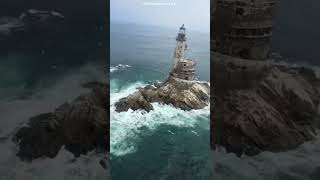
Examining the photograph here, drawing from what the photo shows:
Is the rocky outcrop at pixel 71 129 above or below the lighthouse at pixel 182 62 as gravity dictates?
below

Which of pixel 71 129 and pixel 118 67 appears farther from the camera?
pixel 118 67

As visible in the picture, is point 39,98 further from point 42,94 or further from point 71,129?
point 71,129

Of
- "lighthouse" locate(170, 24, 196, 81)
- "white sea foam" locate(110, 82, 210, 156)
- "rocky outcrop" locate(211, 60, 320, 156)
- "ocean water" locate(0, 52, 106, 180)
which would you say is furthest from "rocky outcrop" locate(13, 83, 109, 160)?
"rocky outcrop" locate(211, 60, 320, 156)

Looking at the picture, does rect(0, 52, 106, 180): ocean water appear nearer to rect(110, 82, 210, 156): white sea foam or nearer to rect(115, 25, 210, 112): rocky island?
rect(110, 82, 210, 156): white sea foam

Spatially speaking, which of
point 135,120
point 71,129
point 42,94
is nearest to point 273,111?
point 135,120

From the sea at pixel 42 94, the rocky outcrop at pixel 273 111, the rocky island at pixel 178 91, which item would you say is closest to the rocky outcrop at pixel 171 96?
the rocky island at pixel 178 91

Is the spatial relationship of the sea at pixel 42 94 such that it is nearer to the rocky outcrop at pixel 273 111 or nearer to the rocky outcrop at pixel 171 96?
the rocky outcrop at pixel 171 96

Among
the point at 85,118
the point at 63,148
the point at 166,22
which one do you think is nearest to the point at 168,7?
the point at 166,22
